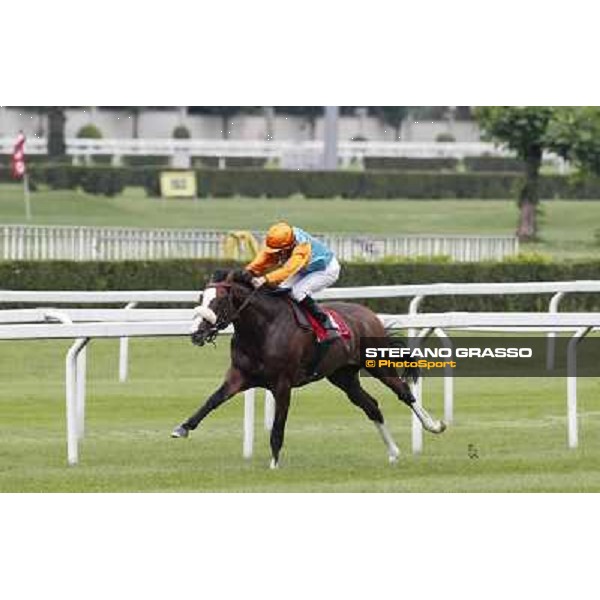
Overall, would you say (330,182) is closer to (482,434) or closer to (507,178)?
(507,178)

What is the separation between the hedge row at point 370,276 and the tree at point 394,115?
31600mm

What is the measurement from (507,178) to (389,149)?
21.9 ft

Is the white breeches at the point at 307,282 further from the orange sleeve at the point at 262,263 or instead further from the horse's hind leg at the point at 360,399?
the horse's hind leg at the point at 360,399

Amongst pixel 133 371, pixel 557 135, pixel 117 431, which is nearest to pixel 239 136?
pixel 557 135

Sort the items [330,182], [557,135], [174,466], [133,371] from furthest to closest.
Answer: [330,182] → [557,135] → [133,371] → [174,466]

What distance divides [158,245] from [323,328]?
1389 centimetres

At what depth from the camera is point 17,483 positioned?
352 inches

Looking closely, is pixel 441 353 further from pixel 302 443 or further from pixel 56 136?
pixel 56 136

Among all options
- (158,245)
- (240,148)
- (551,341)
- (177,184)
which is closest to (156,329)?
(551,341)

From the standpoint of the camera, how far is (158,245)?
929 inches

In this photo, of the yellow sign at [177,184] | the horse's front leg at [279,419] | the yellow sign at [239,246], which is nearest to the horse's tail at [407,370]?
the horse's front leg at [279,419]

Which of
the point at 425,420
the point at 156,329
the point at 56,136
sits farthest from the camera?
the point at 56,136

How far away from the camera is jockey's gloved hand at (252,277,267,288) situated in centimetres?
968

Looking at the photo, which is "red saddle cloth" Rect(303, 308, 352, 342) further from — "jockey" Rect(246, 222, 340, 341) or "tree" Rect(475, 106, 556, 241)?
"tree" Rect(475, 106, 556, 241)
